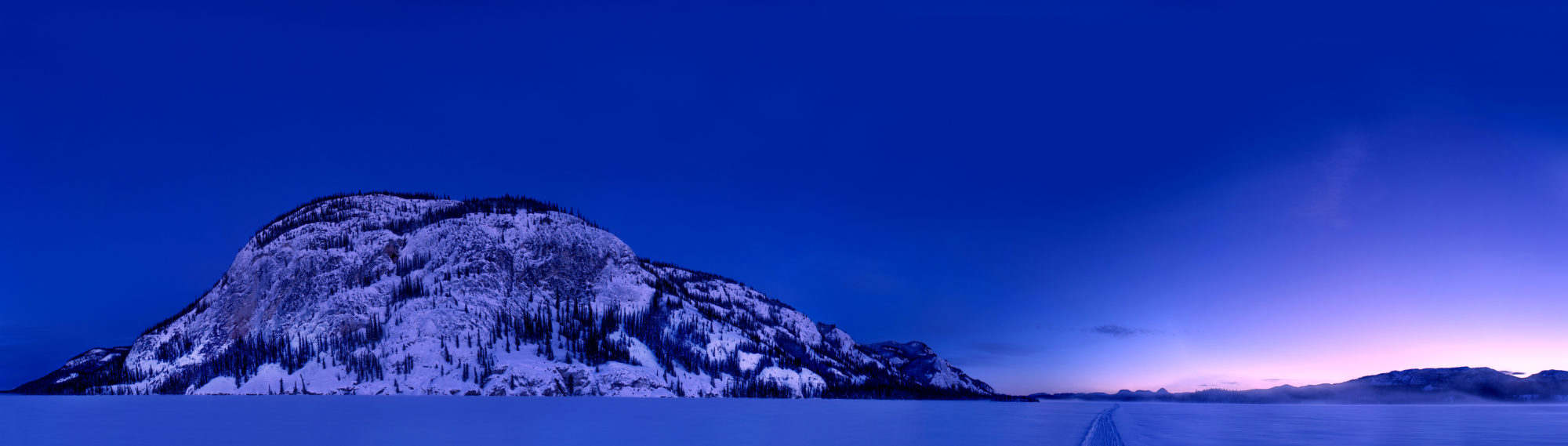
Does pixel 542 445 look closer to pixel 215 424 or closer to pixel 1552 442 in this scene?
pixel 215 424

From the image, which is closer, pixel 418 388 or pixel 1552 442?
pixel 1552 442

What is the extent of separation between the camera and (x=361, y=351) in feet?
623

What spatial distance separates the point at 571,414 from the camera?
3661 inches

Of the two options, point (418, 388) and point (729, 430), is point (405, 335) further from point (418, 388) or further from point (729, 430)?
point (729, 430)

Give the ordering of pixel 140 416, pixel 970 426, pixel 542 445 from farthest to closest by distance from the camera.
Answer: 1. pixel 140 416
2. pixel 970 426
3. pixel 542 445

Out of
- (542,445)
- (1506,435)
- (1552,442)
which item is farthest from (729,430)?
(1506,435)

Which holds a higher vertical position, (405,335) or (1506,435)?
(405,335)

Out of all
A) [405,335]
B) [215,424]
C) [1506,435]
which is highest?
[405,335]

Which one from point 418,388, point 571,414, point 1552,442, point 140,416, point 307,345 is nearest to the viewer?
point 1552,442

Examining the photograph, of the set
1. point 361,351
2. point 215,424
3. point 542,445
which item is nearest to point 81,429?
point 215,424

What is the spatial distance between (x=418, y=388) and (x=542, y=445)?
145469 mm

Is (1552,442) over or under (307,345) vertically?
under

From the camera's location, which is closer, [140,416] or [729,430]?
[729,430]

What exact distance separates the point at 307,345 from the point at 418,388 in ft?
115
